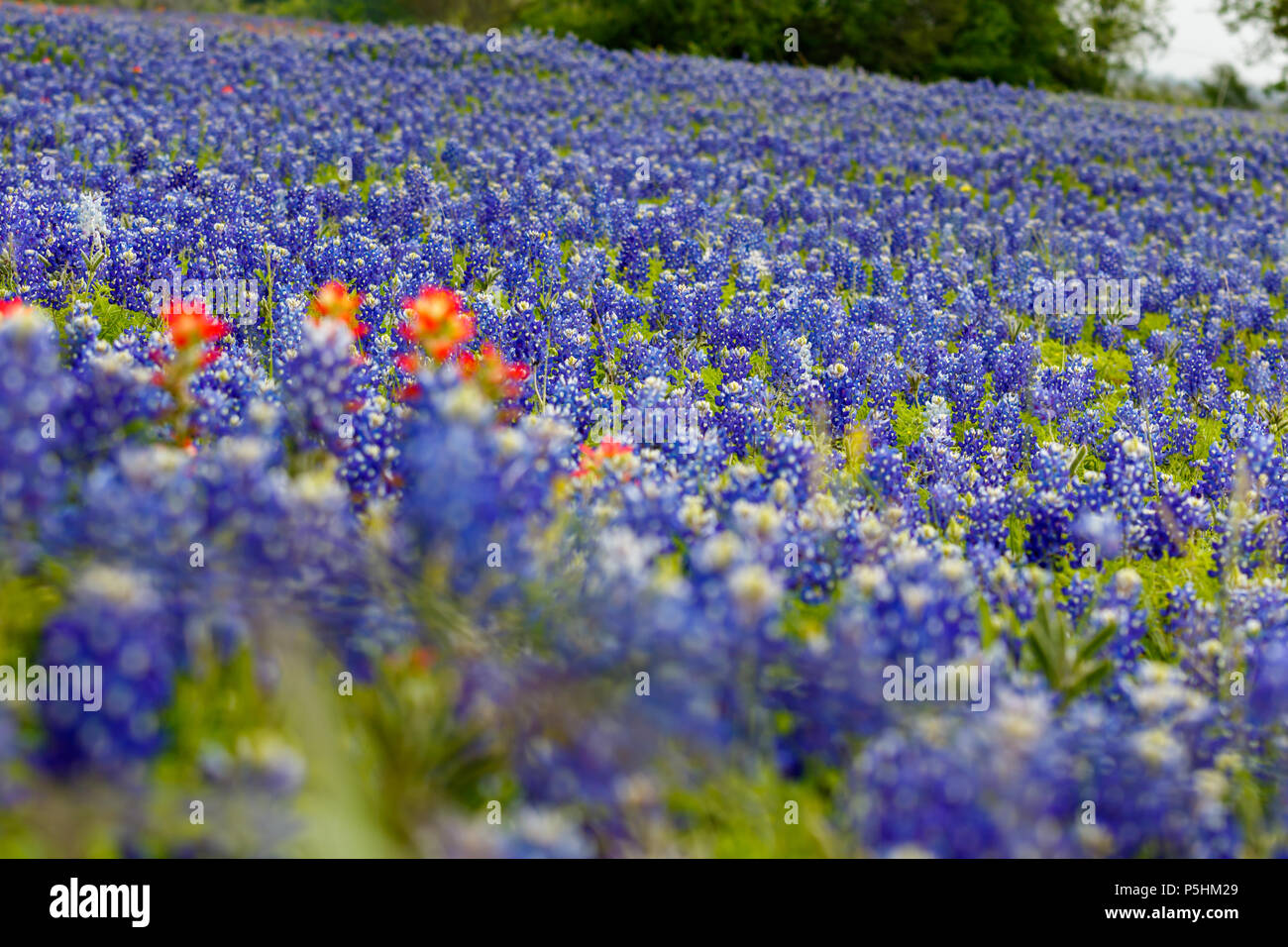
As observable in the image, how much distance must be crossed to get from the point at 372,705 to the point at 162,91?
12240 millimetres

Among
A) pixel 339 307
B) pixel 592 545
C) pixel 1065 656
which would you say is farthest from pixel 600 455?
pixel 1065 656

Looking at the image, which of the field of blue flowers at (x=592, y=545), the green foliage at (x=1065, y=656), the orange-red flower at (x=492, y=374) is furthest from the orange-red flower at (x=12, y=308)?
the green foliage at (x=1065, y=656)

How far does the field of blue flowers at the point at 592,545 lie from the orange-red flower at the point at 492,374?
1.1 inches

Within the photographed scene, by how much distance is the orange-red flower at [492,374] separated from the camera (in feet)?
13.2

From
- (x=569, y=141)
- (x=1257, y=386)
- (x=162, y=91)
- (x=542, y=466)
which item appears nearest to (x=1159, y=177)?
(x=569, y=141)

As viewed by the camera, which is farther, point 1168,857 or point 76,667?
point 1168,857

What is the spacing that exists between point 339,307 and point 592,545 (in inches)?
49.3

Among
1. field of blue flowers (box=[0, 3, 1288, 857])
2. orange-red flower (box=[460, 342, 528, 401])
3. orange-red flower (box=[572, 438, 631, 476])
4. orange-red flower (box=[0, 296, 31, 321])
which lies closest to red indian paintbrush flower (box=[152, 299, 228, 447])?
field of blue flowers (box=[0, 3, 1288, 857])

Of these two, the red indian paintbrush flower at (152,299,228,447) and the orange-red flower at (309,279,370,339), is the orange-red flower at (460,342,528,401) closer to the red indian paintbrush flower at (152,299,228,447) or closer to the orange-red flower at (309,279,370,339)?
the orange-red flower at (309,279,370,339)

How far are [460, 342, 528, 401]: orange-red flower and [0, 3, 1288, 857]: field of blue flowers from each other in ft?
0.09

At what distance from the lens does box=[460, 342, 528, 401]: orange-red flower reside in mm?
4035

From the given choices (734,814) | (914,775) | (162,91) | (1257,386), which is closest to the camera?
(914,775)
